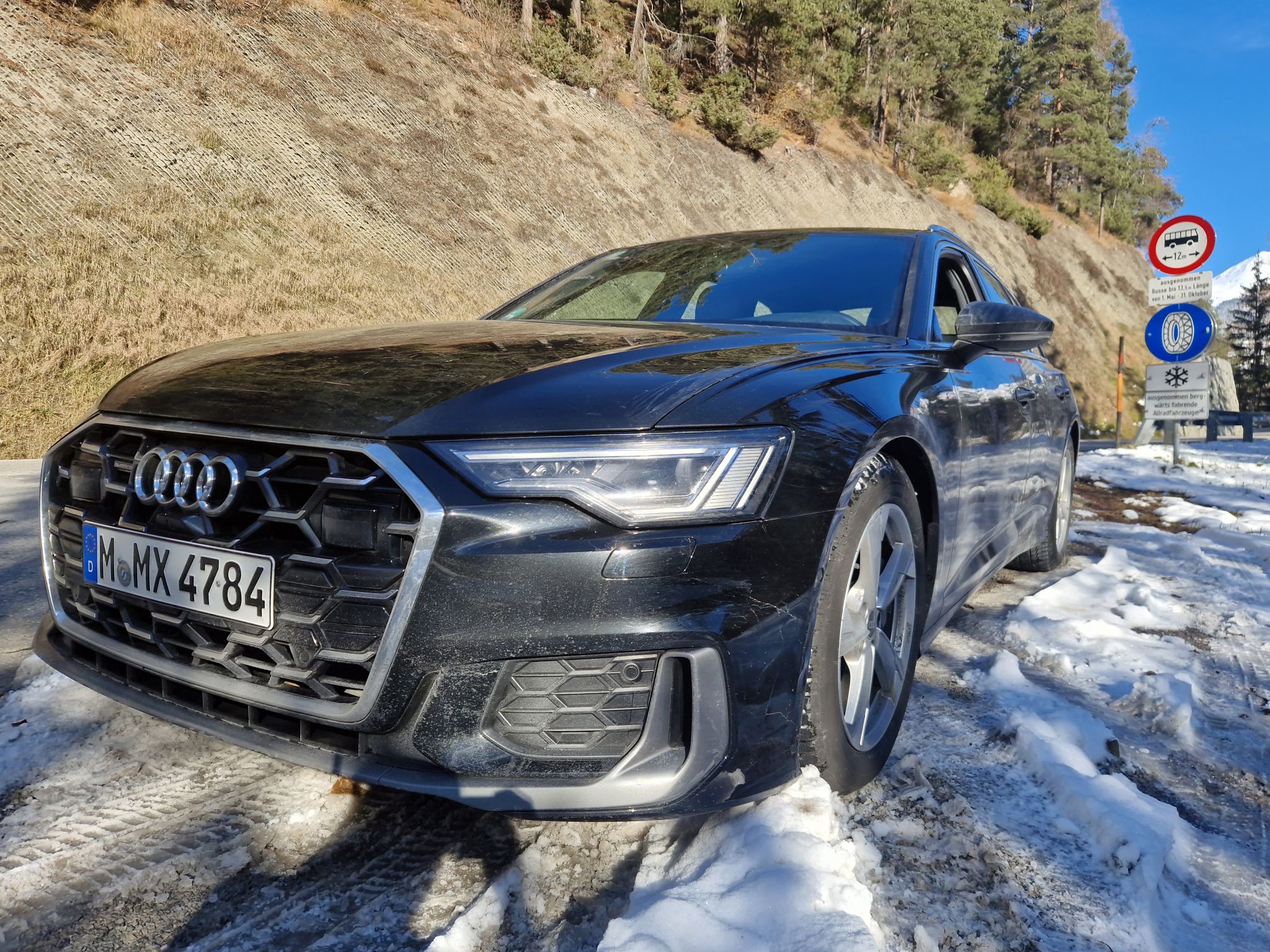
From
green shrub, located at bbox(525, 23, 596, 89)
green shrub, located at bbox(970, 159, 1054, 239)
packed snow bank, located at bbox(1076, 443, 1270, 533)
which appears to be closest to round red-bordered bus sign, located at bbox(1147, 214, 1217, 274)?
packed snow bank, located at bbox(1076, 443, 1270, 533)

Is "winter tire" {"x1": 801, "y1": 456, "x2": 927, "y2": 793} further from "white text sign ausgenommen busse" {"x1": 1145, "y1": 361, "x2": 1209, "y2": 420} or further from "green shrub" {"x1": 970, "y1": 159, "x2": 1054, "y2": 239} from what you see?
"green shrub" {"x1": 970, "y1": 159, "x2": 1054, "y2": 239}

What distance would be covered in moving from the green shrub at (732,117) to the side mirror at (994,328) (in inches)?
926

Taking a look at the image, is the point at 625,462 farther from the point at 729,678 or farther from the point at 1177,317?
the point at 1177,317

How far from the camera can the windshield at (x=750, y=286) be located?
258 centimetres

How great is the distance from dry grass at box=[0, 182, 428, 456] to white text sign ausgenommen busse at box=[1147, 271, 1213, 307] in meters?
9.16

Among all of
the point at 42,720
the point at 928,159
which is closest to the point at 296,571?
the point at 42,720

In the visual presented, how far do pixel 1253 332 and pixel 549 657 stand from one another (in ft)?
216

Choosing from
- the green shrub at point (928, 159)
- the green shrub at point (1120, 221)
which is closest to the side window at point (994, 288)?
the green shrub at point (928, 159)

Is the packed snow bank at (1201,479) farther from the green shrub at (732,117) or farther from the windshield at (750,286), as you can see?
the green shrub at (732,117)

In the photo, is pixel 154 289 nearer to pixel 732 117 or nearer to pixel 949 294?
pixel 949 294

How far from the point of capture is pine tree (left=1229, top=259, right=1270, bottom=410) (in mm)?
52000

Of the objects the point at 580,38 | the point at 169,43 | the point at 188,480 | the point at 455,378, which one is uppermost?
the point at 580,38

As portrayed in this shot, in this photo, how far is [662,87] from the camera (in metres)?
23.2

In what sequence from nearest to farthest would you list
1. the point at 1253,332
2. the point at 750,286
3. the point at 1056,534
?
the point at 750,286, the point at 1056,534, the point at 1253,332
